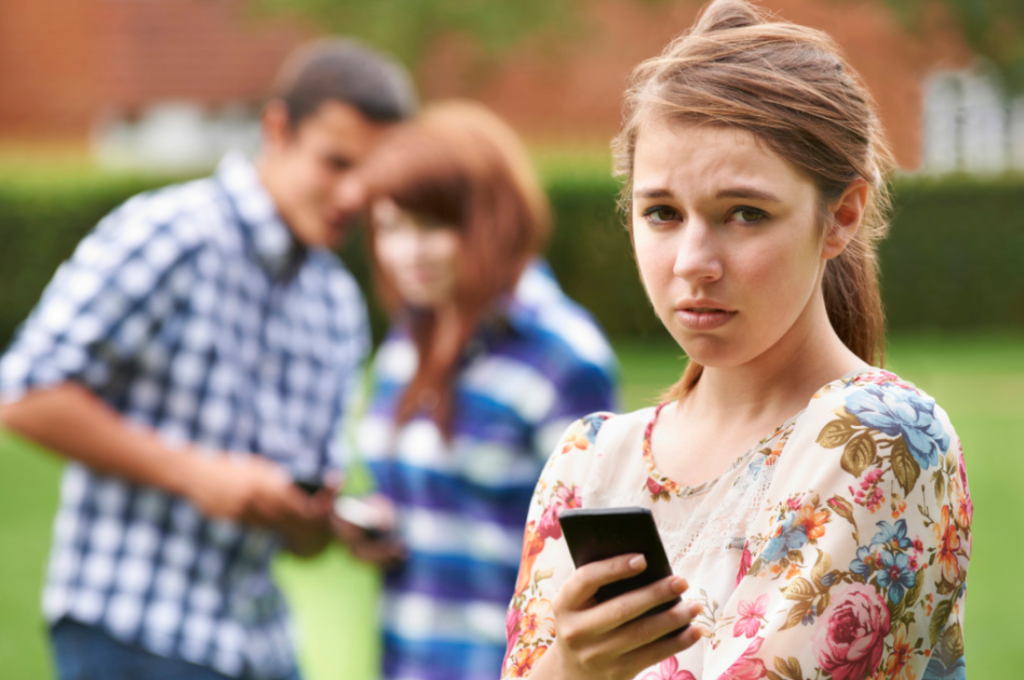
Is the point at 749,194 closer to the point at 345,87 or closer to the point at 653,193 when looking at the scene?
the point at 653,193

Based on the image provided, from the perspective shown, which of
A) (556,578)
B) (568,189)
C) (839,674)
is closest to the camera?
(839,674)

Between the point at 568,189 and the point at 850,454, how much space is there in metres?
13.1

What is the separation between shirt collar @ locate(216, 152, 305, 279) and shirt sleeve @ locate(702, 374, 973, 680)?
2.48 m

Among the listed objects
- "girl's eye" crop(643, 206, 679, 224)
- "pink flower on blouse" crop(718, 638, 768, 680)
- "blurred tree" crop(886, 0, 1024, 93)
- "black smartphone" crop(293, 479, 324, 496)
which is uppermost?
"blurred tree" crop(886, 0, 1024, 93)

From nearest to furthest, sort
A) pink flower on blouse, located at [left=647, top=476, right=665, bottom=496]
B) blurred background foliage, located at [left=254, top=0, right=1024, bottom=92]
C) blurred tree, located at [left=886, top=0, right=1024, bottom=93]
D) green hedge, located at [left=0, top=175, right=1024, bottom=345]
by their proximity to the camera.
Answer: pink flower on blouse, located at [left=647, top=476, right=665, bottom=496]
blurred tree, located at [left=886, top=0, right=1024, bottom=93]
green hedge, located at [left=0, top=175, right=1024, bottom=345]
blurred background foliage, located at [left=254, top=0, right=1024, bottom=92]

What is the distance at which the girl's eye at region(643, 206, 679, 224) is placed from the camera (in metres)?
1.38

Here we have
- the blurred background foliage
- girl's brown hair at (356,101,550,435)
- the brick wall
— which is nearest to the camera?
girl's brown hair at (356,101,550,435)

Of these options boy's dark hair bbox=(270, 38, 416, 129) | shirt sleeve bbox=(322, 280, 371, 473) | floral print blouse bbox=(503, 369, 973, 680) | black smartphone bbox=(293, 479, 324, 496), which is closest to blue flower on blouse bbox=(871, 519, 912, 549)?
floral print blouse bbox=(503, 369, 973, 680)

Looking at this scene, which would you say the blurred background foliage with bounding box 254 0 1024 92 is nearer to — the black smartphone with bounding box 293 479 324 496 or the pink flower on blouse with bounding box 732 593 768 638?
the black smartphone with bounding box 293 479 324 496

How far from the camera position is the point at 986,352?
1554 centimetres

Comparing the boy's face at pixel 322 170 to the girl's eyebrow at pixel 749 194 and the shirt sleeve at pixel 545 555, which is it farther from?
the girl's eyebrow at pixel 749 194

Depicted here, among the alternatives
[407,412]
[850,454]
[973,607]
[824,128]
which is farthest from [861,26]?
[973,607]

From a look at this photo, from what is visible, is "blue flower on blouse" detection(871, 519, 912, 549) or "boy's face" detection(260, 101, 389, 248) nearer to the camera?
"blue flower on blouse" detection(871, 519, 912, 549)

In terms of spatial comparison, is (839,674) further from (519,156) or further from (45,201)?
(45,201)
